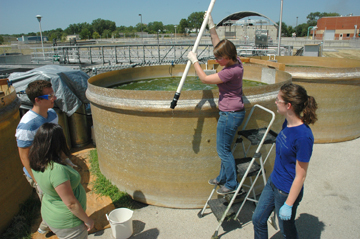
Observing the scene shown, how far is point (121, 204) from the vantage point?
4.27m

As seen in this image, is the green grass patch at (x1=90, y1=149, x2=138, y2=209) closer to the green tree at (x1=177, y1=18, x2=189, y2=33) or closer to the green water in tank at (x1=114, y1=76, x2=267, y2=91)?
the green water in tank at (x1=114, y1=76, x2=267, y2=91)

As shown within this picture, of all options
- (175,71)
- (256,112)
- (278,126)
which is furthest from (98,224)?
(175,71)

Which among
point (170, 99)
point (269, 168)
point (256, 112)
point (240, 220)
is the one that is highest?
point (170, 99)

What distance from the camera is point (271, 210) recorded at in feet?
9.43

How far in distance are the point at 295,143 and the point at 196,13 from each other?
470ft

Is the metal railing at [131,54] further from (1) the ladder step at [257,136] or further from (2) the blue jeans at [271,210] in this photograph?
(2) the blue jeans at [271,210]

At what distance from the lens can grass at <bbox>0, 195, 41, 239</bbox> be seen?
3.67 metres

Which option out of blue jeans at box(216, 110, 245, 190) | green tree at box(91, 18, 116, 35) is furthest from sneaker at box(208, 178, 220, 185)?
green tree at box(91, 18, 116, 35)

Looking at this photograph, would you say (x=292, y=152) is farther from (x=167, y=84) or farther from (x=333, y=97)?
(x=333, y=97)

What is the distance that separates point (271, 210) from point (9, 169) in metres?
3.83

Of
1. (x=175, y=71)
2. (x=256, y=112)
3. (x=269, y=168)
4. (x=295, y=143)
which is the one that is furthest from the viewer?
(x=175, y=71)

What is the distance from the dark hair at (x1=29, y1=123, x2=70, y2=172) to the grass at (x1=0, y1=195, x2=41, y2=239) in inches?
81.2

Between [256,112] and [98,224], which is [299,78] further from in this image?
[98,224]

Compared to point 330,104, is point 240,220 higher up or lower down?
lower down
